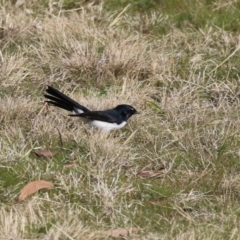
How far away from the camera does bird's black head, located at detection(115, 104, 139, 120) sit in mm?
6738

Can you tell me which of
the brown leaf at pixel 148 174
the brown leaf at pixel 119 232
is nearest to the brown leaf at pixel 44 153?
the brown leaf at pixel 148 174

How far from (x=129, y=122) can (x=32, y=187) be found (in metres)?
1.49

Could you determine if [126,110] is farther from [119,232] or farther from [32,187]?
[119,232]

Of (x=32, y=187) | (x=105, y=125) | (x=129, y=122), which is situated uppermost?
(x=32, y=187)

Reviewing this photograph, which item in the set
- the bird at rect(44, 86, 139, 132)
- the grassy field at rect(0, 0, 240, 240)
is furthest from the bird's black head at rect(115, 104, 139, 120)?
the grassy field at rect(0, 0, 240, 240)

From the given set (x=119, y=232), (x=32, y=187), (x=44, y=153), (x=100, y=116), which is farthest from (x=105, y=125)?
(x=119, y=232)

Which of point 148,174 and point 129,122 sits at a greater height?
point 148,174


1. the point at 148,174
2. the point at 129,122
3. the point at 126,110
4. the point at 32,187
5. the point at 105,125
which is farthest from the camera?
the point at 129,122

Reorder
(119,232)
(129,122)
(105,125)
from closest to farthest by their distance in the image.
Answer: (119,232)
(105,125)
(129,122)

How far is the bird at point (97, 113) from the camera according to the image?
6.62 m

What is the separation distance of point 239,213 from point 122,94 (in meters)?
2.09

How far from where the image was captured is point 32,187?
222 inches

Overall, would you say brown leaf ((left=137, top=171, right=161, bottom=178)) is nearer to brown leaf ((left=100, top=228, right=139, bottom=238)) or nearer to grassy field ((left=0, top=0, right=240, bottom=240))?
grassy field ((left=0, top=0, right=240, bottom=240))

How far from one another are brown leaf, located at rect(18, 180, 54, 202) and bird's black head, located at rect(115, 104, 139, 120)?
1.22 meters
